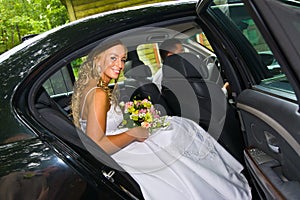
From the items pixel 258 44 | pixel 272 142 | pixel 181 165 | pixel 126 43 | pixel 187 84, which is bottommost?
pixel 181 165

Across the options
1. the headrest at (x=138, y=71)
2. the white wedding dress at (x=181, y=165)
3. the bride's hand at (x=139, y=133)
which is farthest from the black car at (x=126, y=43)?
the headrest at (x=138, y=71)

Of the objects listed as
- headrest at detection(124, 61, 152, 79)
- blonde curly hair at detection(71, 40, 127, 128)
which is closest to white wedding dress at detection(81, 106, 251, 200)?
blonde curly hair at detection(71, 40, 127, 128)

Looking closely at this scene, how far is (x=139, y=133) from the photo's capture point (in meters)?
1.83

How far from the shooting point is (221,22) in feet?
5.41

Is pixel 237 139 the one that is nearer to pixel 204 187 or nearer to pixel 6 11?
pixel 204 187

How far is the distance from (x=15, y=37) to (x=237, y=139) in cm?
912

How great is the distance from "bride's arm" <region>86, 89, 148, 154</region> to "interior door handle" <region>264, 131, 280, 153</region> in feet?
2.44

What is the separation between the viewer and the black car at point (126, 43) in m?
0.99

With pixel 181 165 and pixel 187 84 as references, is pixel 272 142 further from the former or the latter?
A: pixel 187 84

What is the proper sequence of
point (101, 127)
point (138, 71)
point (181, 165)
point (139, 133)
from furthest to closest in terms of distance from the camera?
point (138, 71) → point (139, 133) → point (181, 165) → point (101, 127)

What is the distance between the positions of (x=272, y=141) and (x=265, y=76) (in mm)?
351

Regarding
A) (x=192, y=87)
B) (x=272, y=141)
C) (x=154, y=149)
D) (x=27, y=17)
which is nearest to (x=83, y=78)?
(x=154, y=149)

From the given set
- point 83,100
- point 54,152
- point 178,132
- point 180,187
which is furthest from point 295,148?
point 83,100

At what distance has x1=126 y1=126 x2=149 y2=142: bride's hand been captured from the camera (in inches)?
70.8
